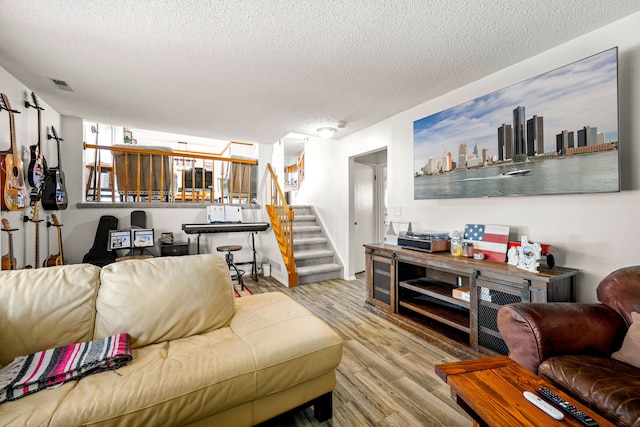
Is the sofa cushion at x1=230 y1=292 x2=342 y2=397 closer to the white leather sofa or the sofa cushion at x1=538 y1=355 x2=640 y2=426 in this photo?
the white leather sofa

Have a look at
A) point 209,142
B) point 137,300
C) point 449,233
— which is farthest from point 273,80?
point 209,142

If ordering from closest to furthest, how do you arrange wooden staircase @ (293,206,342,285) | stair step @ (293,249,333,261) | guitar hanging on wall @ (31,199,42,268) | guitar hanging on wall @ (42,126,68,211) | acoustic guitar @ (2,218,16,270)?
1. acoustic guitar @ (2,218,16,270)
2. guitar hanging on wall @ (31,199,42,268)
3. guitar hanging on wall @ (42,126,68,211)
4. wooden staircase @ (293,206,342,285)
5. stair step @ (293,249,333,261)

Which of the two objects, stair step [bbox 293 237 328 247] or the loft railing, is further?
stair step [bbox 293 237 328 247]

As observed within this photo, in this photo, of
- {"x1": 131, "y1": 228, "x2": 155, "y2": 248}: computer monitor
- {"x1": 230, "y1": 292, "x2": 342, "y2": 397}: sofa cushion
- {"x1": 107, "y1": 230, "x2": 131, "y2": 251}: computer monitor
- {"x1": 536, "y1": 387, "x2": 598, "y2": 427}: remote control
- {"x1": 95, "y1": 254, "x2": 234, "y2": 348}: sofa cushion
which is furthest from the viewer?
{"x1": 131, "y1": 228, "x2": 155, "y2": 248}: computer monitor

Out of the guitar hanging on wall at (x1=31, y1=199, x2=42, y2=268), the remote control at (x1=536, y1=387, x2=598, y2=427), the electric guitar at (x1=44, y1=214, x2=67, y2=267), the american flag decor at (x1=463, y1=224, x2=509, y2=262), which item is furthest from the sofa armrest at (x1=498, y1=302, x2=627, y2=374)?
the electric guitar at (x1=44, y1=214, x2=67, y2=267)

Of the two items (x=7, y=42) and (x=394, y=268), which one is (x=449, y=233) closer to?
(x=394, y=268)

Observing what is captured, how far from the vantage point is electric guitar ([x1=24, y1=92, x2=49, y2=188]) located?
272 cm

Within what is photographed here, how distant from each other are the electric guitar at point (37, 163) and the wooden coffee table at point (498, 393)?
4054 mm

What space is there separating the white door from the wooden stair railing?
3.87 ft

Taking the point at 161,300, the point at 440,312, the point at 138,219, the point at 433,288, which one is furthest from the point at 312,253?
the point at 161,300

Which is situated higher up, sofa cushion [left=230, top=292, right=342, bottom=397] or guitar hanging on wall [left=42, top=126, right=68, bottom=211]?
guitar hanging on wall [left=42, top=126, right=68, bottom=211]

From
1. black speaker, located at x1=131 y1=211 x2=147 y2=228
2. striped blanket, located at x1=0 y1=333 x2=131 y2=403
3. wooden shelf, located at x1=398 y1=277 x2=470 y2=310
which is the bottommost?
wooden shelf, located at x1=398 y1=277 x2=470 y2=310

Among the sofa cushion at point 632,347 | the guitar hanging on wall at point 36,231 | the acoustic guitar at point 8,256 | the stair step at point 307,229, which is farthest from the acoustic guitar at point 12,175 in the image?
the sofa cushion at point 632,347

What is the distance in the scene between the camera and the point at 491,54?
7.02ft
